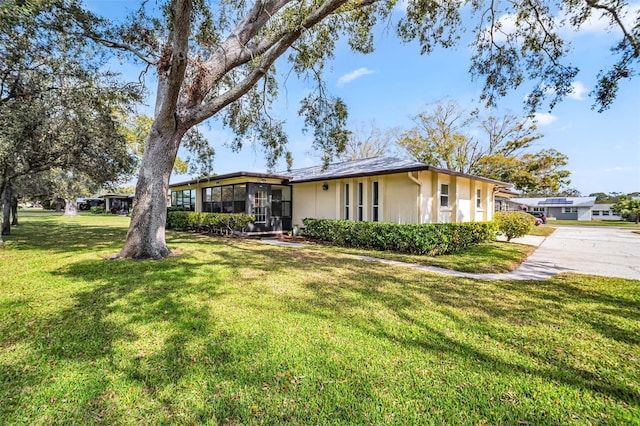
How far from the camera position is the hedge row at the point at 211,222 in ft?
44.4

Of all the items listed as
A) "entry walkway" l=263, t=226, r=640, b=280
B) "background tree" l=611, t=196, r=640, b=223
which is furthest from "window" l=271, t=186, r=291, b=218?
"background tree" l=611, t=196, r=640, b=223

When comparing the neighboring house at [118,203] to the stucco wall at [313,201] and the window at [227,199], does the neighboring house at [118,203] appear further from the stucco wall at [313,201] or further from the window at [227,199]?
the stucco wall at [313,201]

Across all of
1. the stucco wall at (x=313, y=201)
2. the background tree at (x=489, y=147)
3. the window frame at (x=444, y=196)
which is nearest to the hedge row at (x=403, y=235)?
the window frame at (x=444, y=196)

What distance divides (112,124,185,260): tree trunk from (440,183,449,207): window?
33.3 ft

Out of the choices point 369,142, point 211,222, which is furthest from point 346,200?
point 369,142

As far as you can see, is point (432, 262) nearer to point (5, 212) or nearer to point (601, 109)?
point (601, 109)

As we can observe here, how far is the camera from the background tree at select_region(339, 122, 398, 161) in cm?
3055

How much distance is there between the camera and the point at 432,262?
8016 mm

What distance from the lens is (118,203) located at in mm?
46469

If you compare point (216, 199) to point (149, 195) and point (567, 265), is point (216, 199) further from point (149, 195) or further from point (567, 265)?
point (567, 265)

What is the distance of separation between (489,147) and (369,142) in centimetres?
1154

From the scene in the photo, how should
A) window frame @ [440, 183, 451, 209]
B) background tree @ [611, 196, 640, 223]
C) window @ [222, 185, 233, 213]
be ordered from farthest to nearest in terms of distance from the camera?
background tree @ [611, 196, 640, 223]
window @ [222, 185, 233, 213]
window frame @ [440, 183, 451, 209]

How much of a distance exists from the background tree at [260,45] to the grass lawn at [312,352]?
3.45m

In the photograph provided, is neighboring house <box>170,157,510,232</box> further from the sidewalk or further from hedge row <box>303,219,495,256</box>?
the sidewalk
